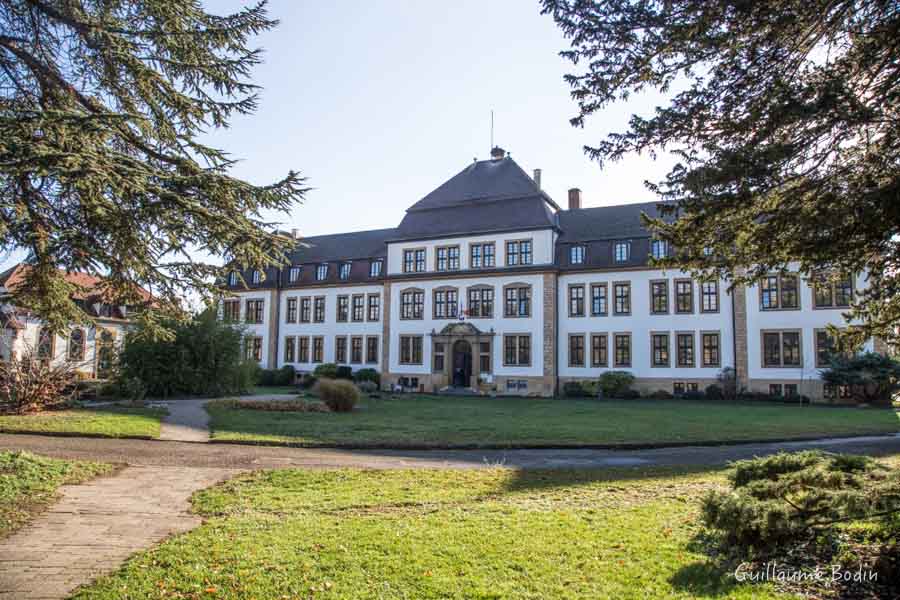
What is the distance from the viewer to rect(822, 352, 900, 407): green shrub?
2688 cm

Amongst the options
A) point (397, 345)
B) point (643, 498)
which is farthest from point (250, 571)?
point (397, 345)

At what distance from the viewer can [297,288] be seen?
1779 inches

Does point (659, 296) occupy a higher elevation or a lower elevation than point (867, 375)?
higher

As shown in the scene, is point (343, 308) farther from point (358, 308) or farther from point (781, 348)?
point (781, 348)

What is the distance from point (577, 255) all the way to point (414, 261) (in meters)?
10.8

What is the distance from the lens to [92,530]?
6316 mm

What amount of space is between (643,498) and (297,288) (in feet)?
131

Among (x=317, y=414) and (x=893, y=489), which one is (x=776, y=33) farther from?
(x=317, y=414)

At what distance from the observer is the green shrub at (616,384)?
107 feet

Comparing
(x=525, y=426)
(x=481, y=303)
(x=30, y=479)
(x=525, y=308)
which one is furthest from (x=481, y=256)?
(x=30, y=479)

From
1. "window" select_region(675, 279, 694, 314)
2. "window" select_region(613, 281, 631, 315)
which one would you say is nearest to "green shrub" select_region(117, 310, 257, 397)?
"window" select_region(613, 281, 631, 315)

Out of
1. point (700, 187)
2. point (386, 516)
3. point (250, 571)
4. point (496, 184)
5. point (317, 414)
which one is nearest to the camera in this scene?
point (250, 571)

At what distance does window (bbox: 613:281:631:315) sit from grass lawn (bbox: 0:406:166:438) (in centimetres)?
2444

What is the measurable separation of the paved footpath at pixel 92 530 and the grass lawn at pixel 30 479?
19 cm
